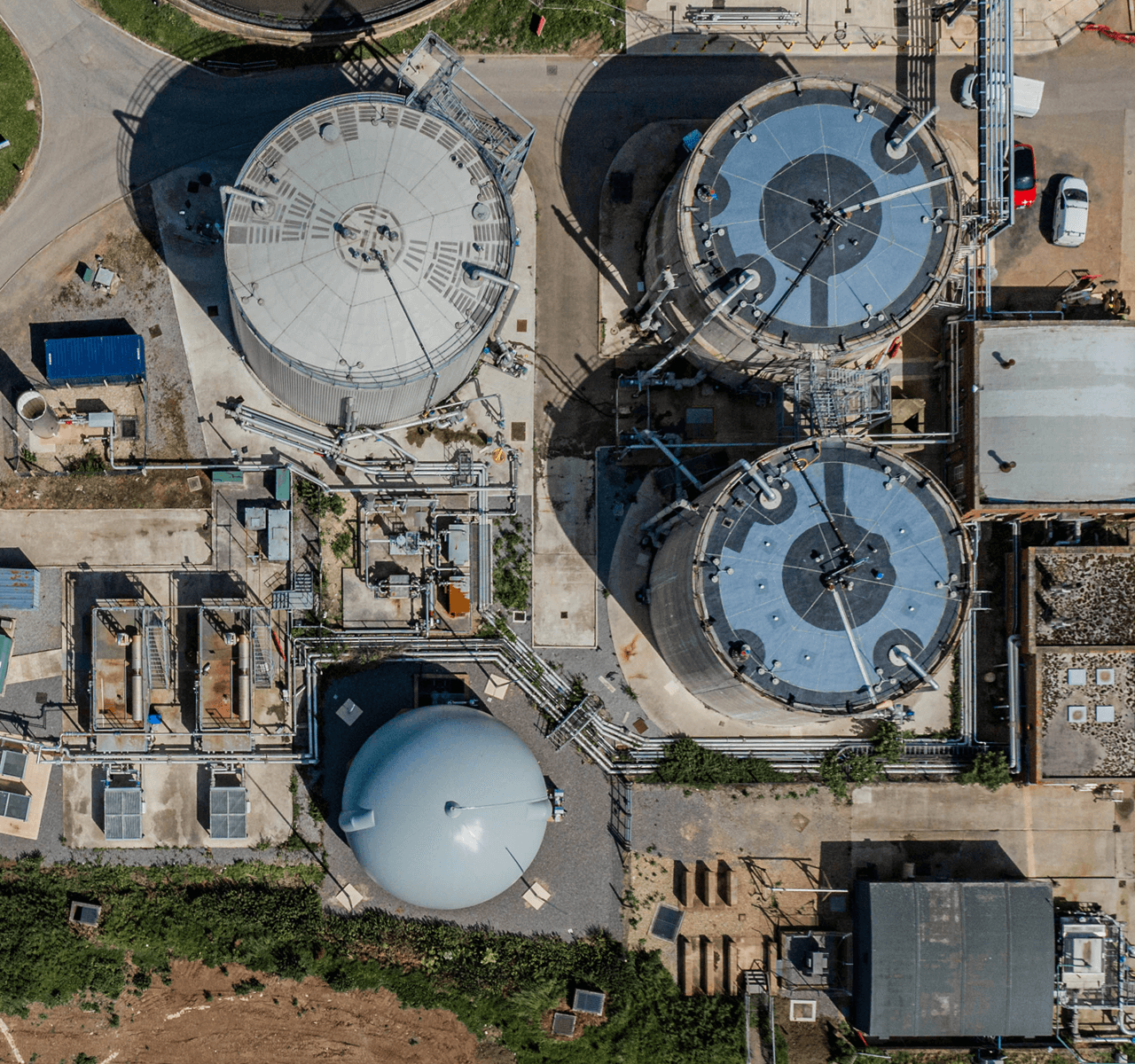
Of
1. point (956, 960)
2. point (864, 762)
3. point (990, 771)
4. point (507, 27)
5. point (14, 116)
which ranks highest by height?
point (507, 27)

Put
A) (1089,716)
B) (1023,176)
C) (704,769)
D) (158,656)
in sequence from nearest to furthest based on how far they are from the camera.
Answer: (1089,716) < (158,656) < (704,769) < (1023,176)

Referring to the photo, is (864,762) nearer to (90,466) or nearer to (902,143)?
(902,143)

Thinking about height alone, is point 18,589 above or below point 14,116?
below

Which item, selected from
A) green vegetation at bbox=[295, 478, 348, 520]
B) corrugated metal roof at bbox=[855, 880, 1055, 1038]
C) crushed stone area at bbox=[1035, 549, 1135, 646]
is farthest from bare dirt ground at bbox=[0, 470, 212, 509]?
crushed stone area at bbox=[1035, 549, 1135, 646]

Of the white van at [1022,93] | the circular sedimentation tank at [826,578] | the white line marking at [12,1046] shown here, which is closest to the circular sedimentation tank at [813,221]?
the circular sedimentation tank at [826,578]

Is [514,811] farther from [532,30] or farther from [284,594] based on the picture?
[532,30]

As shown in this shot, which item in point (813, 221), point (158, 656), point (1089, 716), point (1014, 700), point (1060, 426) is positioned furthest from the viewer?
point (158, 656)

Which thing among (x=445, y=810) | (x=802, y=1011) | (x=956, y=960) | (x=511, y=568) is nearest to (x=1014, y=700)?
(x=956, y=960)

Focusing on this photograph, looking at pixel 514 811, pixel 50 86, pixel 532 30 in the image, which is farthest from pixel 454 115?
pixel 514 811
